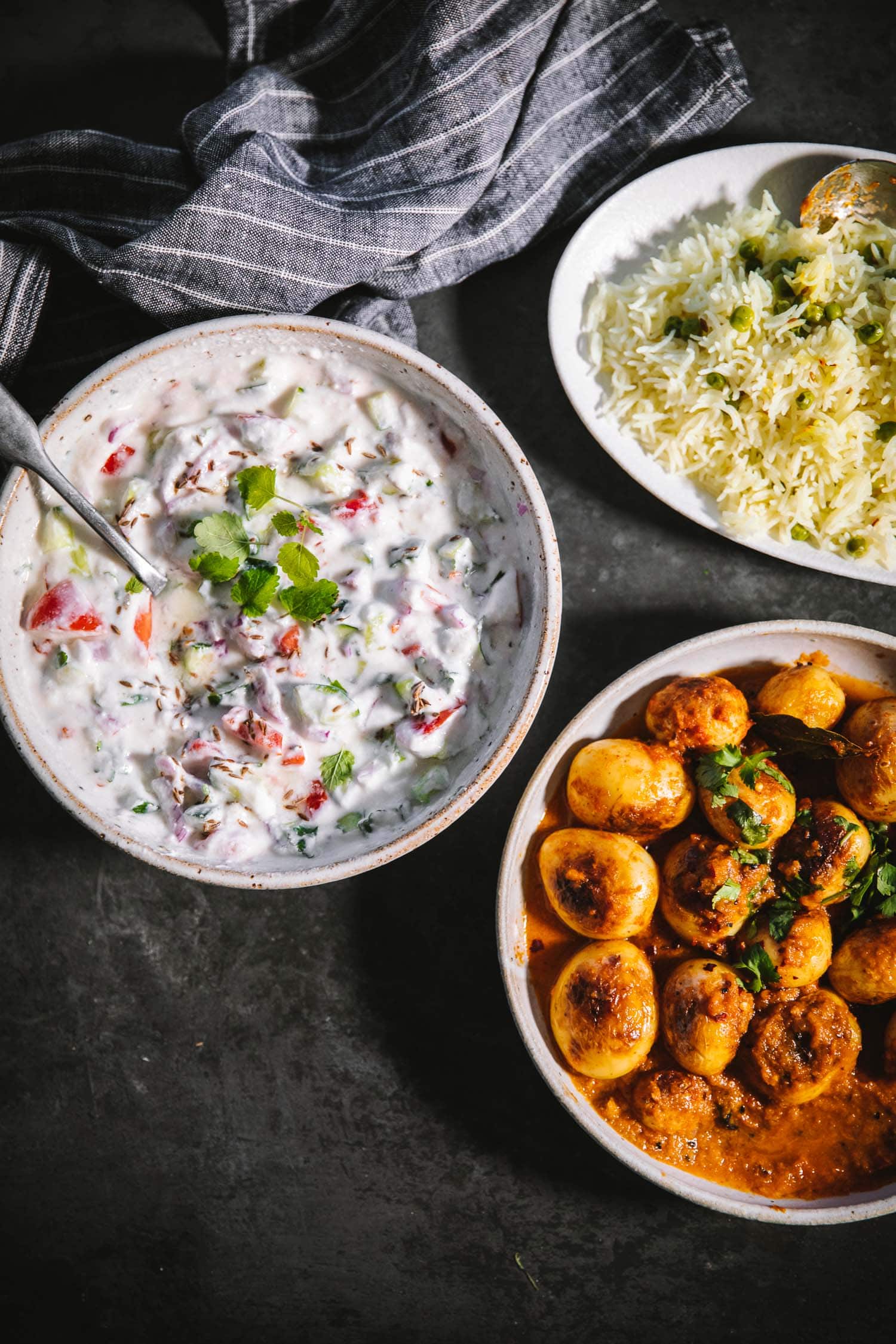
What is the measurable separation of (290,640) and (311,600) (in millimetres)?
97

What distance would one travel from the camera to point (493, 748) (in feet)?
6.16

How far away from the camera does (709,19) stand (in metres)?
2.33

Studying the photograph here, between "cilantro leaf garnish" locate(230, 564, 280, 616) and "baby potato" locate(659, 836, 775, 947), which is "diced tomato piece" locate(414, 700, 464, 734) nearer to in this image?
"cilantro leaf garnish" locate(230, 564, 280, 616)

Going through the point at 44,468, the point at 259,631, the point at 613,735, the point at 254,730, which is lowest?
the point at 613,735

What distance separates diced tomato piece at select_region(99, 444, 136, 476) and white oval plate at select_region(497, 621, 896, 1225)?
1.09m

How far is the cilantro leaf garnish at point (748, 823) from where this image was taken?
187cm

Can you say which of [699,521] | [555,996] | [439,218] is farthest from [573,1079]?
[439,218]

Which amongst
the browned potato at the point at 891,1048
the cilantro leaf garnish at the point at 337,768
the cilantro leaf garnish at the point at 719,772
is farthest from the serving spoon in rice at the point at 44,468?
the browned potato at the point at 891,1048

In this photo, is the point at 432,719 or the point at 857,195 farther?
the point at 857,195

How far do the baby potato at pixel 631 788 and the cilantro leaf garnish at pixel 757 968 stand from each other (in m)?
0.30

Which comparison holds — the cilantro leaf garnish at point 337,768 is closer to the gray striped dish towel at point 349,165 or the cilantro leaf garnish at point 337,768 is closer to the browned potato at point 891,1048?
the gray striped dish towel at point 349,165

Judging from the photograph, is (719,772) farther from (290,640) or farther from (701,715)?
(290,640)

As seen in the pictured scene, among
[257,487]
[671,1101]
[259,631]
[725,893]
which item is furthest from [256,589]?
[671,1101]

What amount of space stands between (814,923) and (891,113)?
77.2 inches
